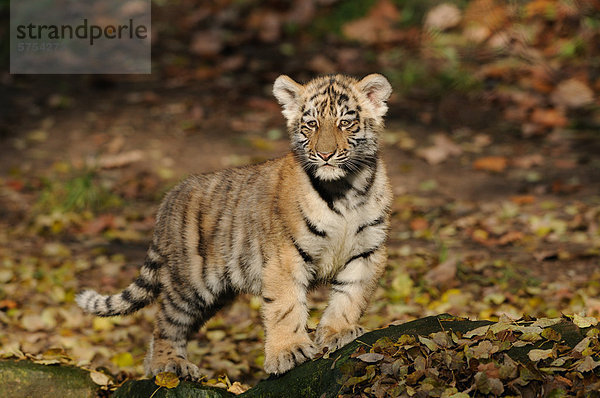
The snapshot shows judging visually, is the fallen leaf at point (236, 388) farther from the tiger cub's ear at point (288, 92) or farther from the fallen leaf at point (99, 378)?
the tiger cub's ear at point (288, 92)

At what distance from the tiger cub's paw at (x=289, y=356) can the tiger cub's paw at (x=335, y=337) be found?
74mm

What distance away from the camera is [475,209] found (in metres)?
7.64

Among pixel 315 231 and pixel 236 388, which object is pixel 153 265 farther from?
pixel 315 231

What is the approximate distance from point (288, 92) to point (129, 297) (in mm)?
1609

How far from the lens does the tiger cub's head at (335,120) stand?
13.1 feet

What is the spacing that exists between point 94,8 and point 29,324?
26.6ft

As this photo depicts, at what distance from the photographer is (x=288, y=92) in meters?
4.37

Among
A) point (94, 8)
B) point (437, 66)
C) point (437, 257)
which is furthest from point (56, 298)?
point (94, 8)

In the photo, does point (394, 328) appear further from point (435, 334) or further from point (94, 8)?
point (94, 8)

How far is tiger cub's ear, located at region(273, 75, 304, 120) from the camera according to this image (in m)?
4.30

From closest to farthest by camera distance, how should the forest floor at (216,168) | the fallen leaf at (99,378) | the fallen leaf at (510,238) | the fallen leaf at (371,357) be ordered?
1. the fallen leaf at (371,357)
2. the fallen leaf at (99,378)
3. the forest floor at (216,168)
4. the fallen leaf at (510,238)

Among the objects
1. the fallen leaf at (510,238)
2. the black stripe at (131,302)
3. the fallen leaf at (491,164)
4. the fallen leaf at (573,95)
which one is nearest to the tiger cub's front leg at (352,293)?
the black stripe at (131,302)

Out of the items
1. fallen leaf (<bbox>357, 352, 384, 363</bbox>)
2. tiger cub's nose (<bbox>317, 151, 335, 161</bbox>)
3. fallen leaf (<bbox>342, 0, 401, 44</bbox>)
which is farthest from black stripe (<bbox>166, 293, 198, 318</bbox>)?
fallen leaf (<bbox>342, 0, 401, 44</bbox>)

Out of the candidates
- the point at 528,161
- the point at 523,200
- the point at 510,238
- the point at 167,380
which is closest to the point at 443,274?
the point at 510,238
